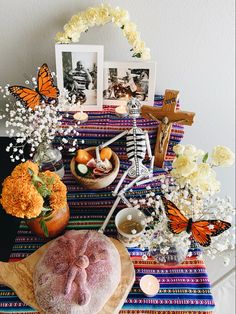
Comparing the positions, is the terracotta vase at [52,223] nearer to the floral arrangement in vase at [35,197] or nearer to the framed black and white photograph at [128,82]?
the floral arrangement in vase at [35,197]

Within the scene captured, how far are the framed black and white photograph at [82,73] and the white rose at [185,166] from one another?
41 cm

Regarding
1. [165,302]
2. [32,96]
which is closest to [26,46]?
[32,96]

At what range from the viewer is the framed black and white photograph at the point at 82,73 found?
104 cm

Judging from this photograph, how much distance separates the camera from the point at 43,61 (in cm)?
116

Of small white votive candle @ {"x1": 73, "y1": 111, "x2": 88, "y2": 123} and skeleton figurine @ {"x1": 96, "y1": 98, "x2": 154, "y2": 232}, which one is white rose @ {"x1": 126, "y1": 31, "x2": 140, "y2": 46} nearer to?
skeleton figurine @ {"x1": 96, "y1": 98, "x2": 154, "y2": 232}

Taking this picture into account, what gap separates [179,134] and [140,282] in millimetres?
529

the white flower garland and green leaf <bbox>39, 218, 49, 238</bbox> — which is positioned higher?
the white flower garland

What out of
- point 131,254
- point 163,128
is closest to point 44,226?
point 131,254

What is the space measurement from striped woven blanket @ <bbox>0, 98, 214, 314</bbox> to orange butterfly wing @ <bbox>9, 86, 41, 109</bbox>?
0.20 m

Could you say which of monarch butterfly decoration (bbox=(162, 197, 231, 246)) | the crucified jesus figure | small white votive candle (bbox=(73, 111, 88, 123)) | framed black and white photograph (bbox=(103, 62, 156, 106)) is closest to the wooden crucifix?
the crucified jesus figure

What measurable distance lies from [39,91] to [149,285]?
65 cm

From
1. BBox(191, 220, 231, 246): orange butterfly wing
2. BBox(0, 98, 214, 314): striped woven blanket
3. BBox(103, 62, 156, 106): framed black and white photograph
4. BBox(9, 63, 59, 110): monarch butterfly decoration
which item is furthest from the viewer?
BBox(103, 62, 156, 106): framed black and white photograph

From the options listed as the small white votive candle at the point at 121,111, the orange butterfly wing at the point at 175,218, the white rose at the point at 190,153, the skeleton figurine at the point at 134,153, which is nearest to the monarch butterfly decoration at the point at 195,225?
the orange butterfly wing at the point at 175,218

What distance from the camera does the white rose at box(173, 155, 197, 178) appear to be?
2.50ft
